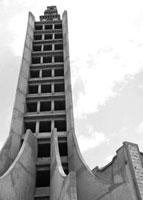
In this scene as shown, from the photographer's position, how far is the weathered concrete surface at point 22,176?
50.1ft

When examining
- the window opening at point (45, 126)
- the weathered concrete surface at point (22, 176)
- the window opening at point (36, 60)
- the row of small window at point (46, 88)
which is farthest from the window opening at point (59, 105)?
the window opening at point (36, 60)

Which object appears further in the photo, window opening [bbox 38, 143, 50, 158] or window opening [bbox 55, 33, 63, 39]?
window opening [bbox 55, 33, 63, 39]

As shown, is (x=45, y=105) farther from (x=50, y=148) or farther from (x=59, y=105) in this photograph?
(x=50, y=148)

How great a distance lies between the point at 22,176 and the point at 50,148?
5687 mm

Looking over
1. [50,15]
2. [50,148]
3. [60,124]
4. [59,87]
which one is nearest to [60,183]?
[50,148]

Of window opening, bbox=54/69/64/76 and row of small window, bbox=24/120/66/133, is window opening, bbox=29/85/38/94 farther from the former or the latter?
row of small window, bbox=24/120/66/133

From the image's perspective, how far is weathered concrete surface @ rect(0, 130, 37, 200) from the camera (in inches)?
601

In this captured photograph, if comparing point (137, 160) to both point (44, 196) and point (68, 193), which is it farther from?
point (44, 196)

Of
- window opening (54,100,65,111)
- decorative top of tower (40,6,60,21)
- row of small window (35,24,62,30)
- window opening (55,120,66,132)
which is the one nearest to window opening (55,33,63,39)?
row of small window (35,24,62,30)

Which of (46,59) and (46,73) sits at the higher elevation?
(46,59)

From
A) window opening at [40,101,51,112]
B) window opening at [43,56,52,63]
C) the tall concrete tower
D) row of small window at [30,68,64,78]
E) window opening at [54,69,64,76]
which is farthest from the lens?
window opening at [43,56,52,63]

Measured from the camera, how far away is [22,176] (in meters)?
17.3

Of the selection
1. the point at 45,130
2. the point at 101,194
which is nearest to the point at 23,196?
the point at 101,194

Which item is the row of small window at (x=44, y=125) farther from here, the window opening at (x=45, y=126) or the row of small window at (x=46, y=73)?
the row of small window at (x=46, y=73)
